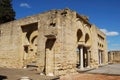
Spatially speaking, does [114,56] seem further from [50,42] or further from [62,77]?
[62,77]

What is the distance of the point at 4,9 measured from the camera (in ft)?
80.9

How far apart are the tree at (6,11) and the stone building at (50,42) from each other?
7954 millimetres

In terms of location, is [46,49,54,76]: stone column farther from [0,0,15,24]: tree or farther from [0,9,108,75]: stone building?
[0,0,15,24]: tree

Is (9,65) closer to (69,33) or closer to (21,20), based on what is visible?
(21,20)

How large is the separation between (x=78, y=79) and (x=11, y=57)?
8.11 m

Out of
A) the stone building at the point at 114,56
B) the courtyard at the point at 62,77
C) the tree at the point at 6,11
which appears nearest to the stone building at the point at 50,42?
the courtyard at the point at 62,77

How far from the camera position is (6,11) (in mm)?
24688

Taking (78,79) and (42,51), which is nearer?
(78,79)

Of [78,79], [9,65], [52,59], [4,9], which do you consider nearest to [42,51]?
[52,59]

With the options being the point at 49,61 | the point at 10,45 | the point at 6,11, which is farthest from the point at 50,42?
the point at 6,11

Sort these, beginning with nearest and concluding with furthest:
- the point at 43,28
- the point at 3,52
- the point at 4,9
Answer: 1. the point at 43,28
2. the point at 3,52
3. the point at 4,9

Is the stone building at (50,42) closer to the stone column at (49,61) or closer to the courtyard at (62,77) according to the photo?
the stone column at (49,61)

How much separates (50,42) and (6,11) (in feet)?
50.5

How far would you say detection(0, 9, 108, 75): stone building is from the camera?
11.2 m
